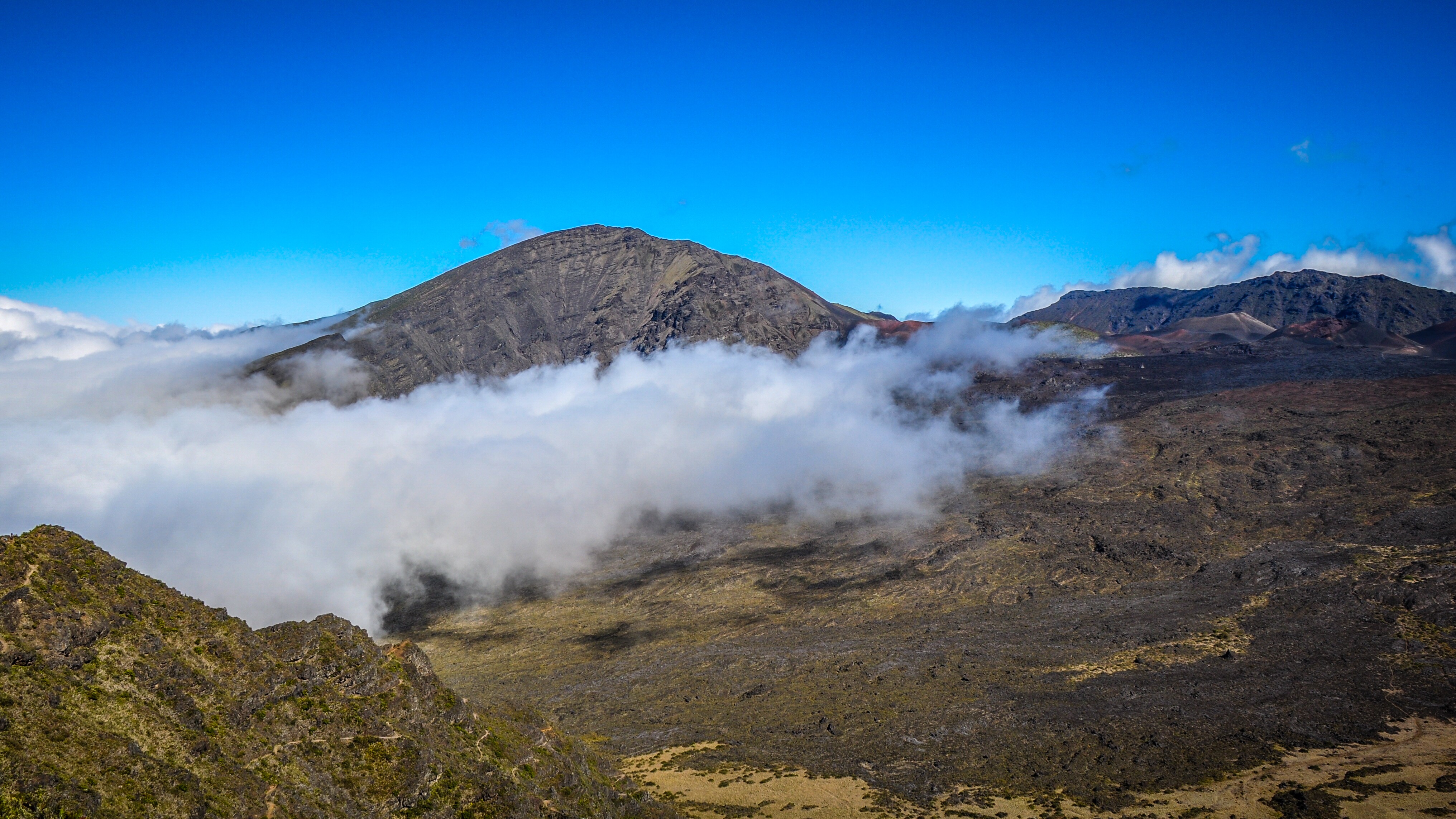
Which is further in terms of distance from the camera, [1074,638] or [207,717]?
[1074,638]

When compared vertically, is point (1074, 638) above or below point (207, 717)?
below

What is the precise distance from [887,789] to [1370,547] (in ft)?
253

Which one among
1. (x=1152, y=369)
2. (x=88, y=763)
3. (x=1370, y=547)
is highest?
(x=1152, y=369)

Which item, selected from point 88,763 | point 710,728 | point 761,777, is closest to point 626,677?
point 710,728

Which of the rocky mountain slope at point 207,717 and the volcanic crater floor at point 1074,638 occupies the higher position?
the rocky mountain slope at point 207,717

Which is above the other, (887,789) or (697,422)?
(697,422)

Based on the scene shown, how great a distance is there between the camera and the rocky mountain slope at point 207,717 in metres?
21.3

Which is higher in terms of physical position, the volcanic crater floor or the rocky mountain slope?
the rocky mountain slope

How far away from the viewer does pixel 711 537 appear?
131 metres

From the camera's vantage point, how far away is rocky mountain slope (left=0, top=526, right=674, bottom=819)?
21.3 metres

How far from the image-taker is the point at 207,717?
25.9 m

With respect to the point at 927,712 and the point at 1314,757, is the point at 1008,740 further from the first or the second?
the point at 1314,757

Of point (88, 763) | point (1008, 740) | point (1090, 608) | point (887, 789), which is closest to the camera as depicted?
point (88, 763)

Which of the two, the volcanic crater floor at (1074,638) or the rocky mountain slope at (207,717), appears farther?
the volcanic crater floor at (1074,638)
